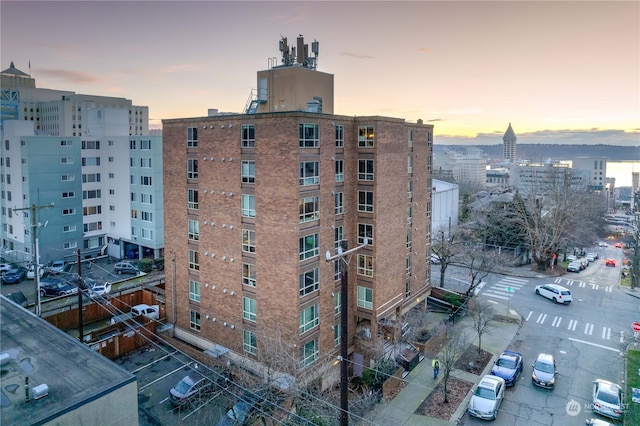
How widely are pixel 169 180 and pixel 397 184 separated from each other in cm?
1405

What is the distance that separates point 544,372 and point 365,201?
13559mm

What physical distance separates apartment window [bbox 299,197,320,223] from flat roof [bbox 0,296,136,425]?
1042cm

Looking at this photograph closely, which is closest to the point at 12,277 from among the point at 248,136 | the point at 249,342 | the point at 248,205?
the point at 249,342

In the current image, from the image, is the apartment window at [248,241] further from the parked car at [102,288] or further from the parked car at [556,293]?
the parked car at [556,293]

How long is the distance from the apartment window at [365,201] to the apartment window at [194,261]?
1000 centimetres

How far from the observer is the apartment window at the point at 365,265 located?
2572 centimetres

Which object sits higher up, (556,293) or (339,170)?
(339,170)

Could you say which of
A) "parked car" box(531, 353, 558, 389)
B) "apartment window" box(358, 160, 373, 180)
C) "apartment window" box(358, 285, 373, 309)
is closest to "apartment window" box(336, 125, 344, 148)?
"apartment window" box(358, 160, 373, 180)

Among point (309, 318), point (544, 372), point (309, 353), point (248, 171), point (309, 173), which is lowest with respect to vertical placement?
point (544, 372)

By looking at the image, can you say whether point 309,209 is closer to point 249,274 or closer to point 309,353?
point 249,274

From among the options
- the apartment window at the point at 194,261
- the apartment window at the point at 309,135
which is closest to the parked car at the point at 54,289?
the apartment window at the point at 194,261

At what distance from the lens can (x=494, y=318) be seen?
1312 inches

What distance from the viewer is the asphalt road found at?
71.5 ft

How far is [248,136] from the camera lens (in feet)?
74.0
